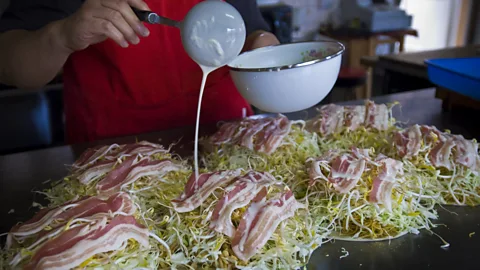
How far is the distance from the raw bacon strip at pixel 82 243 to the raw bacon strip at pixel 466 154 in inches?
40.2

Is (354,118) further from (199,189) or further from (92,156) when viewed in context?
(92,156)

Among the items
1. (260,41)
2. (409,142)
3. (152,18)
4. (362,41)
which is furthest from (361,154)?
(362,41)

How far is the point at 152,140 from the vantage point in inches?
72.9

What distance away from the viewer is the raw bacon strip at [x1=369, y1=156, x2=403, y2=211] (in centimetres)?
123

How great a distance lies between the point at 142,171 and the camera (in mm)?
1303

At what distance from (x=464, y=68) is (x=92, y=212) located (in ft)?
6.15

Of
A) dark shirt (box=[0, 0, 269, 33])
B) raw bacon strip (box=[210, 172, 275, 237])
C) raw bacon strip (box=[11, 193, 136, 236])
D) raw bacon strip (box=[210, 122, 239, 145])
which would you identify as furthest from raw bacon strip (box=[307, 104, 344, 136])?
dark shirt (box=[0, 0, 269, 33])

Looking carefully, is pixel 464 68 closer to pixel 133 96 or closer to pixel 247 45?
pixel 247 45

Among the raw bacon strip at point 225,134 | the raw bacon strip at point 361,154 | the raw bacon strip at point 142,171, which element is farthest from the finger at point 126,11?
the raw bacon strip at point 361,154

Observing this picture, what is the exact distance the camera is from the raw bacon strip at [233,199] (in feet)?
3.57

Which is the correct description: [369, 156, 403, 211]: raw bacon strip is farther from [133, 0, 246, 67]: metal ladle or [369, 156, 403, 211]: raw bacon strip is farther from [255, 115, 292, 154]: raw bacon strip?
[133, 0, 246, 67]: metal ladle

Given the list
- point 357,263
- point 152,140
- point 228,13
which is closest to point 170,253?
point 357,263

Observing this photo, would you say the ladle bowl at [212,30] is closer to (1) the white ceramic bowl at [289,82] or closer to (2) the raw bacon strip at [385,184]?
(1) the white ceramic bowl at [289,82]

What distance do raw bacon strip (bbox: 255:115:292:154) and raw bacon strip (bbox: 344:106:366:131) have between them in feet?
0.77
